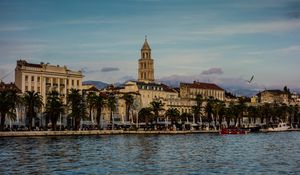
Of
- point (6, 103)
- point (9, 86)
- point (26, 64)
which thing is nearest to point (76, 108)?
point (9, 86)

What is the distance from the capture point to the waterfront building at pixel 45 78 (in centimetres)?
15462

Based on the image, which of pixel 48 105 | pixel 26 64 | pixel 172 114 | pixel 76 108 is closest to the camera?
pixel 48 105

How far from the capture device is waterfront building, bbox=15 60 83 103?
155 metres

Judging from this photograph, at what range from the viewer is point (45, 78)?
161 m

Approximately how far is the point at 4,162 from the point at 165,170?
16.8 meters

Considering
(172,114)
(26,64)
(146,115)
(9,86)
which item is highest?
(26,64)

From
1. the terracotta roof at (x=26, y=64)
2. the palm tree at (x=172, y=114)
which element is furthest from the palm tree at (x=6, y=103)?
the palm tree at (x=172, y=114)

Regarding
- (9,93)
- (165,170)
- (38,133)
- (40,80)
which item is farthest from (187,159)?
(40,80)

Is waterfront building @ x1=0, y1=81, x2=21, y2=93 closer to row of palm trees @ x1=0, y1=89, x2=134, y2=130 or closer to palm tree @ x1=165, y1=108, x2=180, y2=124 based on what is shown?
row of palm trees @ x1=0, y1=89, x2=134, y2=130

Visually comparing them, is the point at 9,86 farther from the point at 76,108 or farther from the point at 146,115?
the point at 146,115

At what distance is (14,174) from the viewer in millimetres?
45500

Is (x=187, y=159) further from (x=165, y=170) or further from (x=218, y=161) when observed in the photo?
(x=165, y=170)

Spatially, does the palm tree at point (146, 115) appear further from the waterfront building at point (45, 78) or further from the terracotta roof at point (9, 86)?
the terracotta roof at point (9, 86)

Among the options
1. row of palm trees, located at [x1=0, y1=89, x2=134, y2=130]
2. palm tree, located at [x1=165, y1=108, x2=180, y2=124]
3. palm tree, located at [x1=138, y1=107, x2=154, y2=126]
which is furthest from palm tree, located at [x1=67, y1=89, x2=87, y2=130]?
palm tree, located at [x1=165, y1=108, x2=180, y2=124]
